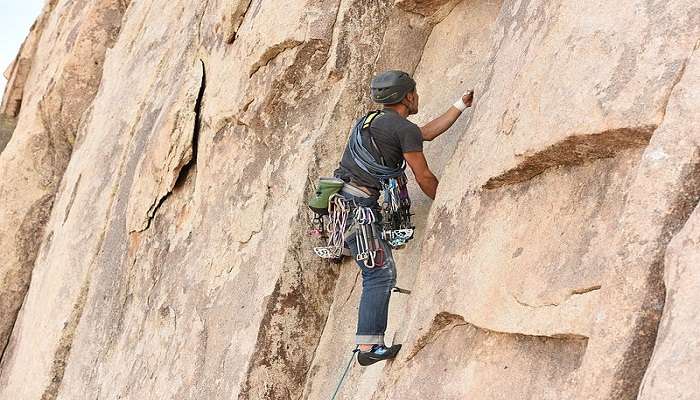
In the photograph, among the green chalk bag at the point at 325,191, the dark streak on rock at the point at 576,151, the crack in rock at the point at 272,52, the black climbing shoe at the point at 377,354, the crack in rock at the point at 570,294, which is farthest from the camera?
the crack in rock at the point at 272,52

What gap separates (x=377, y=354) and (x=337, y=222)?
112 cm

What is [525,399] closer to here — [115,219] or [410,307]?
[410,307]

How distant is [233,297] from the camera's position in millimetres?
7926

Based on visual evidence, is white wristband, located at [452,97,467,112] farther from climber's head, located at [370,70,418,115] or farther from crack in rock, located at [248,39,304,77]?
crack in rock, located at [248,39,304,77]

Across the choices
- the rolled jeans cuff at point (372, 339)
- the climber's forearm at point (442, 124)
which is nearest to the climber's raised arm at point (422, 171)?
the climber's forearm at point (442, 124)

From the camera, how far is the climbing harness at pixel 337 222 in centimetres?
669

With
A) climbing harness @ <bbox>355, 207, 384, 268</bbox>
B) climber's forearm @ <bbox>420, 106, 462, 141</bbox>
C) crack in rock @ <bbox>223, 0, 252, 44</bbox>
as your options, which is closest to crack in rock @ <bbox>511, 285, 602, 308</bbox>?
climbing harness @ <bbox>355, 207, 384, 268</bbox>

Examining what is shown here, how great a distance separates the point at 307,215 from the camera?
24.9 ft

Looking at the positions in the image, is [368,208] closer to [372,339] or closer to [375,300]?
[375,300]

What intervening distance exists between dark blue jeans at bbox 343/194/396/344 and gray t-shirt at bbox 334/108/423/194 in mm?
440

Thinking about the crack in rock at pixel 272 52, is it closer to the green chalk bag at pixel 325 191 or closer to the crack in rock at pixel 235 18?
the crack in rock at pixel 235 18

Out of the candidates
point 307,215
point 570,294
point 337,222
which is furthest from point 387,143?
point 570,294

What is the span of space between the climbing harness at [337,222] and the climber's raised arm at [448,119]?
81 cm

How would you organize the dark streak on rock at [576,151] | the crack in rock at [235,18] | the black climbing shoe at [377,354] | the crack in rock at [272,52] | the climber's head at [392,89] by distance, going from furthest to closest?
1. the crack in rock at [235,18]
2. the crack in rock at [272,52]
3. the climber's head at [392,89]
4. the black climbing shoe at [377,354]
5. the dark streak on rock at [576,151]
